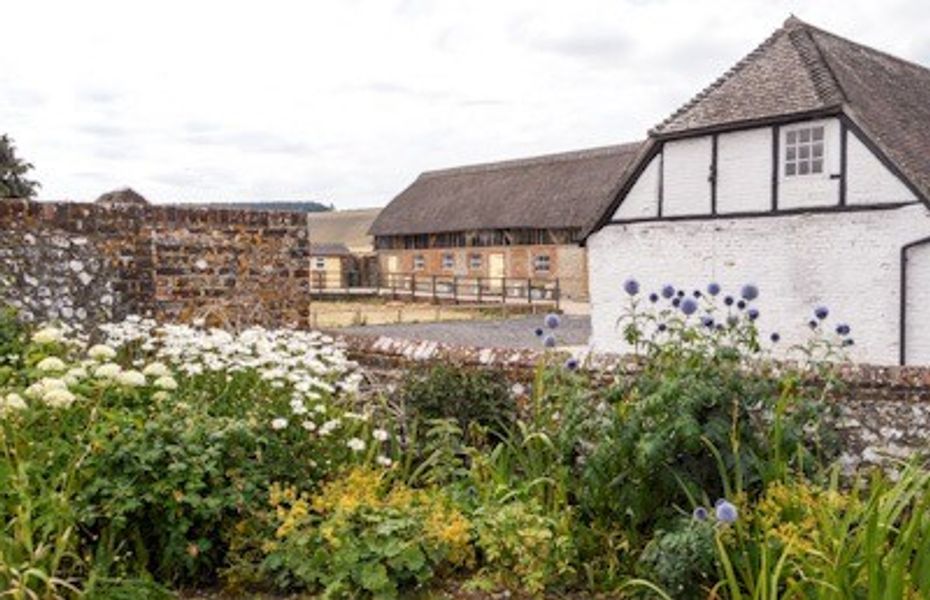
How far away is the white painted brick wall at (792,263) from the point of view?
48.2 feet

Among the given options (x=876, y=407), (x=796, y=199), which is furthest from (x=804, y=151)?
(x=876, y=407)

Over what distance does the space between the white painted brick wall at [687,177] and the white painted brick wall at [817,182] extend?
150 centimetres

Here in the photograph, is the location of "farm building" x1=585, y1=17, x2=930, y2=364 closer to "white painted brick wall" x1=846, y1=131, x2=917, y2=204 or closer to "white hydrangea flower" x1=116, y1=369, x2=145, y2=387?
"white painted brick wall" x1=846, y1=131, x2=917, y2=204

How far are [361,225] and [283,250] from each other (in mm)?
98624

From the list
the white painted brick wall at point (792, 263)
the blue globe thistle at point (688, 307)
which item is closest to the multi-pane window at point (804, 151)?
the white painted brick wall at point (792, 263)

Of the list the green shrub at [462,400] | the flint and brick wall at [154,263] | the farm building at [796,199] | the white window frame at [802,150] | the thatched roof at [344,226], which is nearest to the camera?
the green shrub at [462,400]

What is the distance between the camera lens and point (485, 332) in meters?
24.0

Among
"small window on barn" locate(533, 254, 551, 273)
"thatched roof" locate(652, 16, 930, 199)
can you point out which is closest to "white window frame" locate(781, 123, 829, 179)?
"thatched roof" locate(652, 16, 930, 199)

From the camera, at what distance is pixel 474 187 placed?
1848 inches

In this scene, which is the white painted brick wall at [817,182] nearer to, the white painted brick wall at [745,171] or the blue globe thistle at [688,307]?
the white painted brick wall at [745,171]

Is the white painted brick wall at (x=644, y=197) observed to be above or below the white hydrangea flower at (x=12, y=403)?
above

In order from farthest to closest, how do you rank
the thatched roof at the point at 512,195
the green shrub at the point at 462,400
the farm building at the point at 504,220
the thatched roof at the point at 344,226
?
the thatched roof at the point at 344,226 < the thatched roof at the point at 512,195 < the farm building at the point at 504,220 < the green shrub at the point at 462,400

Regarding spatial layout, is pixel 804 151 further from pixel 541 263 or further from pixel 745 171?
pixel 541 263

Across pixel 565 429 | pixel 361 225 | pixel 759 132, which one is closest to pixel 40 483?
pixel 565 429
